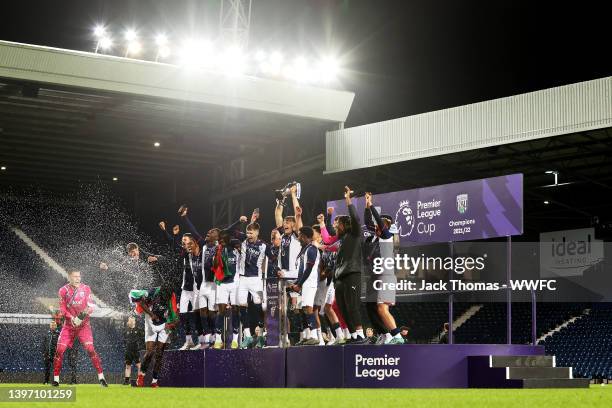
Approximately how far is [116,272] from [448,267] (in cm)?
697

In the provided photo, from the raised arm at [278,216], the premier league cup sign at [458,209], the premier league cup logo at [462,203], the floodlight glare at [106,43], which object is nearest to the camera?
the raised arm at [278,216]

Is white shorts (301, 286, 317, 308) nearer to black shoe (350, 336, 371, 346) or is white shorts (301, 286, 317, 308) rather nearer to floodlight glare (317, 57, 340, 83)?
black shoe (350, 336, 371, 346)

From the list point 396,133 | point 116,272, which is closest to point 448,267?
point 116,272

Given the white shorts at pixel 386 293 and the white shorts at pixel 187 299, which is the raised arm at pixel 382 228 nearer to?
the white shorts at pixel 386 293

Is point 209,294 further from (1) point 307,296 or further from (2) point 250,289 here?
(1) point 307,296

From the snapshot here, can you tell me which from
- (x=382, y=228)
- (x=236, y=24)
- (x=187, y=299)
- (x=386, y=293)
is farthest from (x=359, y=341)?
(x=236, y=24)

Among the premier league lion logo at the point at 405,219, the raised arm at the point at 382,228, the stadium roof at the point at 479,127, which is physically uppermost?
the stadium roof at the point at 479,127

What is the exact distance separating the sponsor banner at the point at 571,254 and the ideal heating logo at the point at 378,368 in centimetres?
2190

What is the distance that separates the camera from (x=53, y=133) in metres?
31.4

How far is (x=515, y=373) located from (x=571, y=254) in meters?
22.2

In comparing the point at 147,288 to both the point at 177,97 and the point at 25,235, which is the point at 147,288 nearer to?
the point at 177,97

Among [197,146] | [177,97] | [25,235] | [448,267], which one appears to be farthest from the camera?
[25,235]

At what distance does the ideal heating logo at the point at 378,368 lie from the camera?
15.4 metres

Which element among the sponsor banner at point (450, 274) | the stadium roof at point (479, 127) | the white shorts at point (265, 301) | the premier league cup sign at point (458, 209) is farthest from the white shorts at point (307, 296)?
the stadium roof at point (479, 127)
